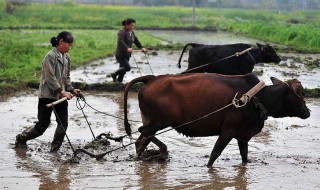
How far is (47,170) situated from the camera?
26.5ft

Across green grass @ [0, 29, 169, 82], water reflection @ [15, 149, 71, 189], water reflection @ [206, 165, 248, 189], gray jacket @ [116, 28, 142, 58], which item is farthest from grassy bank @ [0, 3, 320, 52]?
water reflection @ [15, 149, 71, 189]

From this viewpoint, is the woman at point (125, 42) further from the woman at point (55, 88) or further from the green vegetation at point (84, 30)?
the woman at point (55, 88)

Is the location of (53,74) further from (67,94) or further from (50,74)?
(67,94)

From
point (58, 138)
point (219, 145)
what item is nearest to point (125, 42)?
point (58, 138)

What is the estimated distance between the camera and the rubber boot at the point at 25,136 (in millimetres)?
9078

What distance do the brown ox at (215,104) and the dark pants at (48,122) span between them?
1226mm

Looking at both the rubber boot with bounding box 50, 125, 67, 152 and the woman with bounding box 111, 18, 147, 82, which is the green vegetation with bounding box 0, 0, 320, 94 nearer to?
the woman with bounding box 111, 18, 147, 82

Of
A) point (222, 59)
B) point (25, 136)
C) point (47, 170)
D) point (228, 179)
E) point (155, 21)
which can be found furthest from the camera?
point (155, 21)

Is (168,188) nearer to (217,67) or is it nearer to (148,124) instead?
(148,124)

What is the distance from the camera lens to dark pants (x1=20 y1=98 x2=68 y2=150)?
29.3 ft

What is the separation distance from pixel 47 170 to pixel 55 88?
1172 mm

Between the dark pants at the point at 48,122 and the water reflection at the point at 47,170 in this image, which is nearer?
the water reflection at the point at 47,170

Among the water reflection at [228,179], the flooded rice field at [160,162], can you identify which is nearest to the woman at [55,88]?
the flooded rice field at [160,162]

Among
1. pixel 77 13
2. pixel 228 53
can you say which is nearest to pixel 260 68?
pixel 228 53
